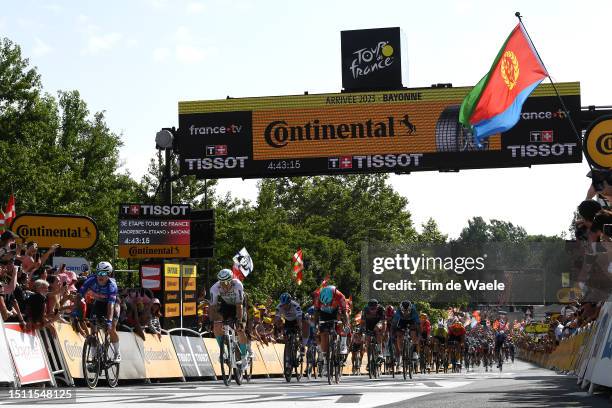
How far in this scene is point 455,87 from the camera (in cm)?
3384

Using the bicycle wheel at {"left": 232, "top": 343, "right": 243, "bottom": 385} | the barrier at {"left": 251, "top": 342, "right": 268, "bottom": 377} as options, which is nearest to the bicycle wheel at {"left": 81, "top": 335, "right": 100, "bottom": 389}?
the bicycle wheel at {"left": 232, "top": 343, "right": 243, "bottom": 385}

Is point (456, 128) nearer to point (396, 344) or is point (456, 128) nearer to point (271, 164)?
point (271, 164)

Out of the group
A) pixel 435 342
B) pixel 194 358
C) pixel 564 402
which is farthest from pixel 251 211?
pixel 564 402

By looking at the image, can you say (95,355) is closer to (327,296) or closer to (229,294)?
(229,294)

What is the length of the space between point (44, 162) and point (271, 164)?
20.7 m

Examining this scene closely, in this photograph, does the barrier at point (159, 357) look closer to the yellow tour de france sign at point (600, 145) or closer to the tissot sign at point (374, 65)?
the yellow tour de france sign at point (600, 145)

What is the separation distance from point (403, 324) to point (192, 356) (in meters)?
4.60

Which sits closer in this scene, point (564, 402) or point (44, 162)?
point (564, 402)

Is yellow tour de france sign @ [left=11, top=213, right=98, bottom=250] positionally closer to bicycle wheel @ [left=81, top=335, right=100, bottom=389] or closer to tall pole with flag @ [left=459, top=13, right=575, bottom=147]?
bicycle wheel @ [left=81, top=335, right=100, bottom=389]

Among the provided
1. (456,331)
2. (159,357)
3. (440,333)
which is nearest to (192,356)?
(159,357)

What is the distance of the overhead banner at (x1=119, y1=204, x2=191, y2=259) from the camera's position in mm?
34219

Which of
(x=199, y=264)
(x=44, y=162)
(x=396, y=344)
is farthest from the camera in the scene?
(x=199, y=264)

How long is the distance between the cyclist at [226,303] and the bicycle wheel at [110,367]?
166cm

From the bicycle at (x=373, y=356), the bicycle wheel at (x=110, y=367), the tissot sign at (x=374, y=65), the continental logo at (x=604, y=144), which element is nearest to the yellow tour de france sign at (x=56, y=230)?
the bicycle at (x=373, y=356)
